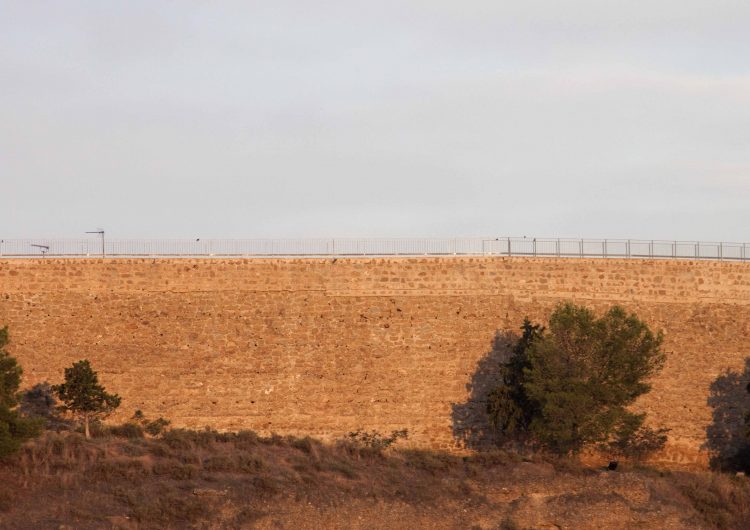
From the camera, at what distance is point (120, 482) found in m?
24.7

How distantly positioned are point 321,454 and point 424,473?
2366mm

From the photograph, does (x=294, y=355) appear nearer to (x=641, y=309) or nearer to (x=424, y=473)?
(x=424, y=473)

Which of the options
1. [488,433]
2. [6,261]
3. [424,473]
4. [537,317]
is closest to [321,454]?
[424,473]

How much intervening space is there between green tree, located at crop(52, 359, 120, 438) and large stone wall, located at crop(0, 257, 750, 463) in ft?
4.38

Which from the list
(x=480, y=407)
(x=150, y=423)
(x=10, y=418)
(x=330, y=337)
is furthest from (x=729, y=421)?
(x=10, y=418)

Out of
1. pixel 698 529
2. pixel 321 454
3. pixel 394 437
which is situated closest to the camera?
pixel 698 529

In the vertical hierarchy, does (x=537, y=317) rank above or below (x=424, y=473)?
above

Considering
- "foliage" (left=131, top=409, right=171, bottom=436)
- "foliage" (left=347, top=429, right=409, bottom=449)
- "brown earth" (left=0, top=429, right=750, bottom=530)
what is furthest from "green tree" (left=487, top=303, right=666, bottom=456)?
"foliage" (left=131, top=409, right=171, bottom=436)

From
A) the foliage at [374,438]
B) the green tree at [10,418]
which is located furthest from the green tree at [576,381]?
the green tree at [10,418]

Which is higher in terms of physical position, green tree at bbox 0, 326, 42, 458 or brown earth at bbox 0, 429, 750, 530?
green tree at bbox 0, 326, 42, 458

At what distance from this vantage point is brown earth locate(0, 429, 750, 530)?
23.6m

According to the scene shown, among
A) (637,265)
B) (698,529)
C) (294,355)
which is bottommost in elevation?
(698,529)

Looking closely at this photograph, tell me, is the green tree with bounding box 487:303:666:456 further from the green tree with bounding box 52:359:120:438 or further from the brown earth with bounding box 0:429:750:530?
the green tree with bounding box 52:359:120:438

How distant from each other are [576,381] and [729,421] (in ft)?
16.2
